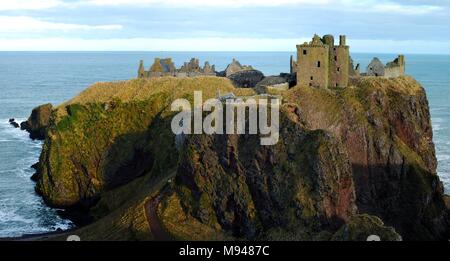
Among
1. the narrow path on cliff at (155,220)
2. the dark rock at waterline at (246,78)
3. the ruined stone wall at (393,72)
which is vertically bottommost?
the narrow path on cliff at (155,220)

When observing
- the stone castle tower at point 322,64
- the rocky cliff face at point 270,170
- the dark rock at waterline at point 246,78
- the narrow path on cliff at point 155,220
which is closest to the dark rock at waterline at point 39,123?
the rocky cliff face at point 270,170

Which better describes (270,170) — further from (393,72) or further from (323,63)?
(393,72)

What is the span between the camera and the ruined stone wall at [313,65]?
95188mm

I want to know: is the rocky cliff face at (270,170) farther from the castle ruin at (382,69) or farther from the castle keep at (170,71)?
the castle keep at (170,71)

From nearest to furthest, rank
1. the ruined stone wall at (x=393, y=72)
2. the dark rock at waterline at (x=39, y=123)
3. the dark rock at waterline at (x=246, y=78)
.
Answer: the ruined stone wall at (x=393, y=72)
the dark rock at waterline at (x=246, y=78)
the dark rock at waterline at (x=39, y=123)

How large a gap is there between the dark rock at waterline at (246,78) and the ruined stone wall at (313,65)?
18.4 m

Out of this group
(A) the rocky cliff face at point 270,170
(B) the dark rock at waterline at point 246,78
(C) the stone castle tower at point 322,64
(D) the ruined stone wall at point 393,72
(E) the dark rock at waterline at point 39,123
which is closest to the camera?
(A) the rocky cliff face at point 270,170

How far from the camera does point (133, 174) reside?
10694 cm

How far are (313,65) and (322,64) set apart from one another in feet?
4.40

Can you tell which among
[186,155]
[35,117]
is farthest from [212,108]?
[35,117]

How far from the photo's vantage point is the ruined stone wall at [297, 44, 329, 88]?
95.2 metres

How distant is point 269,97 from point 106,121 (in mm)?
38863

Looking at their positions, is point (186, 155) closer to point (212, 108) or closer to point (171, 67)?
point (212, 108)

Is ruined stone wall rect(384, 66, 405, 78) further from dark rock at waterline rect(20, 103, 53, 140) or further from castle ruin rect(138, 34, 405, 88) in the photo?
dark rock at waterline rect(20, 103, 53, 140)
